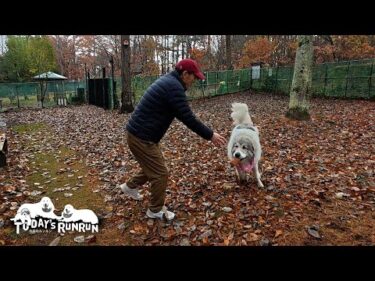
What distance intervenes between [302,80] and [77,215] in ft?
30.4

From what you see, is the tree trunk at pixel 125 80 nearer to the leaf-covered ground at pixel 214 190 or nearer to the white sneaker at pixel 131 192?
the leaf-covered ground at pixel 214 190

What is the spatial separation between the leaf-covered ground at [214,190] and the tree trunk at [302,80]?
133cm

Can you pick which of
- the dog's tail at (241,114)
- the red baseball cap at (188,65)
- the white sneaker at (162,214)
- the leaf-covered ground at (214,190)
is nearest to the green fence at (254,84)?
the leaf-covered ground at (214,190)

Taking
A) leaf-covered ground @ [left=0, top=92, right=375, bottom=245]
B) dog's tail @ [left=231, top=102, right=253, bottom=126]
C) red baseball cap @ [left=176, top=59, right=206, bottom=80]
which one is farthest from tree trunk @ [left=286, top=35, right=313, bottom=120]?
red baseball cap @ [left=176, top=59, right=206, bottom=80]

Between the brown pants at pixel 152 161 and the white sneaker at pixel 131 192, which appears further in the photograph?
the white sneaker at pixel 131 192

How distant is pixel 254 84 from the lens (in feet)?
94.9

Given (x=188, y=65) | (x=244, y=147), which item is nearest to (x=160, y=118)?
(x=188, y=65)

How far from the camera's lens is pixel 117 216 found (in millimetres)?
4723

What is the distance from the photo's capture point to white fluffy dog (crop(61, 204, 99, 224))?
446 cm

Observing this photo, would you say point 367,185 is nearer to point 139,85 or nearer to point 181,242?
point 181,242

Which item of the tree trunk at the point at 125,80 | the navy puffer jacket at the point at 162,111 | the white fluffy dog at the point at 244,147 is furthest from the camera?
the tree trunk at the point at 125,80

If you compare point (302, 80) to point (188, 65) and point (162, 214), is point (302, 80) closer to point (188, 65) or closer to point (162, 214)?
point (188, 65)

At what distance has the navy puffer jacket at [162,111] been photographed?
153 inches
